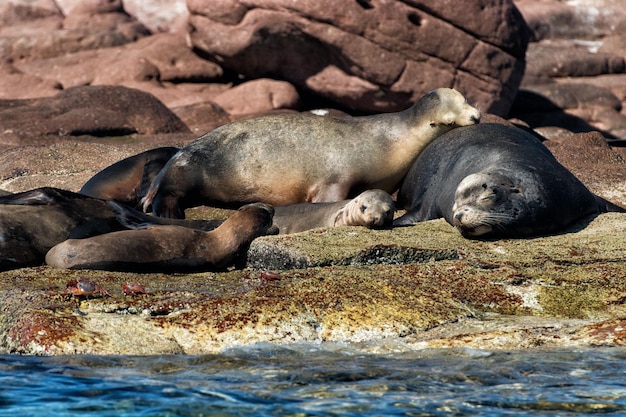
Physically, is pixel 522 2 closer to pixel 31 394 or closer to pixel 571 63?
pixel 571 63

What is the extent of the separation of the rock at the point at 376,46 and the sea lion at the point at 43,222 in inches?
449

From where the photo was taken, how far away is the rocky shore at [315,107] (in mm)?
5535

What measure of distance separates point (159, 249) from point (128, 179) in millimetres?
3577

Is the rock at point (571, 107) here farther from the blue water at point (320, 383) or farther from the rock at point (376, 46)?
the blue water at point (320, 383)

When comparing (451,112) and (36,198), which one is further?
(451,112)

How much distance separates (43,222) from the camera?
24.1ft

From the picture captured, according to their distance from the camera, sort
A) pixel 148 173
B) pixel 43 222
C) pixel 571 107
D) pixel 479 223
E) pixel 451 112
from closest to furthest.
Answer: pixel 43 222 < pixel 479 223 < pixel 451 112 < pixel 148 173 < pixel 571 107

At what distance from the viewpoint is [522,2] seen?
2880 centimetres

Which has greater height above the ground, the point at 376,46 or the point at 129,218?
the point at 129,218

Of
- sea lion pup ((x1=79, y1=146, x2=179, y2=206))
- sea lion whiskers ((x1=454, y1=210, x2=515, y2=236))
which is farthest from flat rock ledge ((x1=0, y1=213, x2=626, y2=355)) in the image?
sea lion pup ((x1=79, y1=146, x2=179, y2=206))


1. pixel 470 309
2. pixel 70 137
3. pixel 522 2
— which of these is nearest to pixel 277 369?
pixel 470 309

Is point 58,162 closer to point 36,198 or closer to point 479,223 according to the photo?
point 36,198

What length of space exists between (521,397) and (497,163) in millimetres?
4587

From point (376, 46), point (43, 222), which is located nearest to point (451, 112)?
point (43, 222)
